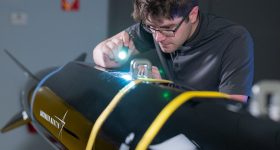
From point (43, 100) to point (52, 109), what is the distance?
0.08 meters

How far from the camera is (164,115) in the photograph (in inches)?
25.1

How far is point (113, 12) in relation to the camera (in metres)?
2.60

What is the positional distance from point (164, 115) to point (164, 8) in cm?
45

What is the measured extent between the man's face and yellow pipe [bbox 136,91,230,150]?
1.34 feet

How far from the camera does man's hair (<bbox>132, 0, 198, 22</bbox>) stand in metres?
1.01

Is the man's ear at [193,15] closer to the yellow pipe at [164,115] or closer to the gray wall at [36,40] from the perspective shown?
the yellow pipe at [164,115]

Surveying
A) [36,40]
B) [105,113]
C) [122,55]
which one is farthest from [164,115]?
[36,40]

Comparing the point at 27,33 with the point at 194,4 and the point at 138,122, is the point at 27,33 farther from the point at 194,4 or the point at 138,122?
the point at 138,122

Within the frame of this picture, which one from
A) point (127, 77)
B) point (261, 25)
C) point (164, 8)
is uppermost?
point (164, 8)

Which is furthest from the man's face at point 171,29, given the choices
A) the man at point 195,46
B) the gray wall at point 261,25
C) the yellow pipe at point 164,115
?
the gray wall at point 261,25

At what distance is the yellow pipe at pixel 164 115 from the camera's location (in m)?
0.62

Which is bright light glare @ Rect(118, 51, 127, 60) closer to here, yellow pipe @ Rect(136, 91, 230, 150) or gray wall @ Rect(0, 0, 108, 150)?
yellow pipe @ Rect(136, 91, 230, 150)

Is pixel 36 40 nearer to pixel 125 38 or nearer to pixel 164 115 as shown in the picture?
pixel 125 38

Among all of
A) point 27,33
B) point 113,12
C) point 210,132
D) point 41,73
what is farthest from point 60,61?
point 210,132
